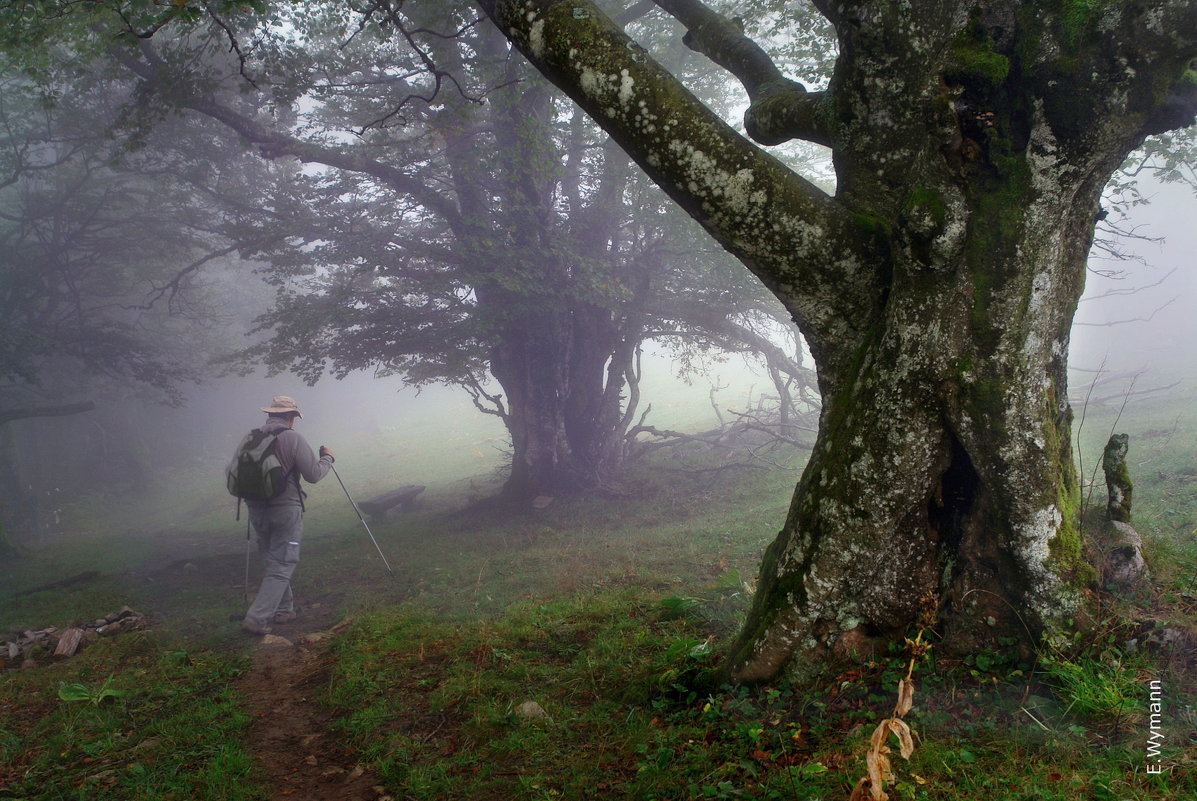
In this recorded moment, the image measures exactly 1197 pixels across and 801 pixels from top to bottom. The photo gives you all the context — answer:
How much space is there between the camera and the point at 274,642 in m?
6.69

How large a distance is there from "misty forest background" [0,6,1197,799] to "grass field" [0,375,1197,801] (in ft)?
0.07

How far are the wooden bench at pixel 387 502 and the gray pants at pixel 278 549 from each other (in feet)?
22.0

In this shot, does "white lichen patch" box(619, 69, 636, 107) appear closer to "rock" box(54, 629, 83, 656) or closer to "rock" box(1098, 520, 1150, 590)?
"rock" box(1098, 520, 1150, 590)

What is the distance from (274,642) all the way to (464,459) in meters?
17.7

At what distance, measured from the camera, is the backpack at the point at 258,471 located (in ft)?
26.9

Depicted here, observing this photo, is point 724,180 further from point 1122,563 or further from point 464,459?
point 464,459

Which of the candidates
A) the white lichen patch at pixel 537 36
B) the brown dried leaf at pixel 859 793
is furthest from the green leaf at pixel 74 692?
the white lichen patch at pixel 537 36

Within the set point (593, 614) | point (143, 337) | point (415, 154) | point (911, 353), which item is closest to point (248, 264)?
point (143, 337)

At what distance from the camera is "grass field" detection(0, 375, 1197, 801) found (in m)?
2.66

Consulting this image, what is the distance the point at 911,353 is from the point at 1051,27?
160 centimetres

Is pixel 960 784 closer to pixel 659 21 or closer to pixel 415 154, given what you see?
pixel 415 154

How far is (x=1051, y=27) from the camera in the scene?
304cm

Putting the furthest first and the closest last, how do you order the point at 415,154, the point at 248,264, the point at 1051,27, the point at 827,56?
the point at 248,264 < the point at 415,154 < the point at 827,56 < the point at 1051,27

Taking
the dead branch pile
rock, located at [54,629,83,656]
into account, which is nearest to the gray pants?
the dead branch pile
